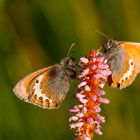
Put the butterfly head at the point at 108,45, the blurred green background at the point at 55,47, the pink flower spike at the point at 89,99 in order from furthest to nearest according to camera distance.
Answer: the blurred green background at the point at 55,47 < the butterfly head at the point at 108,45 < the pink flower spike at the point at 89,99

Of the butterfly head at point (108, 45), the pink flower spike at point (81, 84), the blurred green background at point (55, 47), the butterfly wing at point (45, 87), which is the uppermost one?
the pink flower spike at point (81, 84)

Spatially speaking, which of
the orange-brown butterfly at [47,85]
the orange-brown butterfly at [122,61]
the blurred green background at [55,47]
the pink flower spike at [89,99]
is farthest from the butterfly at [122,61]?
the blurred green background at [55,47]

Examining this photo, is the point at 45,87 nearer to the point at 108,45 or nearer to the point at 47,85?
the point at 47,85

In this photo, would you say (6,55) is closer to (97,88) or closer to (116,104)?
(116,104)

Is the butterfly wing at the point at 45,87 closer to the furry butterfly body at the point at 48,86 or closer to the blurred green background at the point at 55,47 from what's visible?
the furry butterfly body at the point at 48,86

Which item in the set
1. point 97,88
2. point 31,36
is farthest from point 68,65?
point 31,36

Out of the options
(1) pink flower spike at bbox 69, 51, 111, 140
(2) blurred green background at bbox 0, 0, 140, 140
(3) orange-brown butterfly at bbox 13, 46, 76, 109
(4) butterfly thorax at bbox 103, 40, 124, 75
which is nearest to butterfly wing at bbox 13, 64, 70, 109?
(3) orange-brown butterfly at bbox 13, 46, 76, 109
